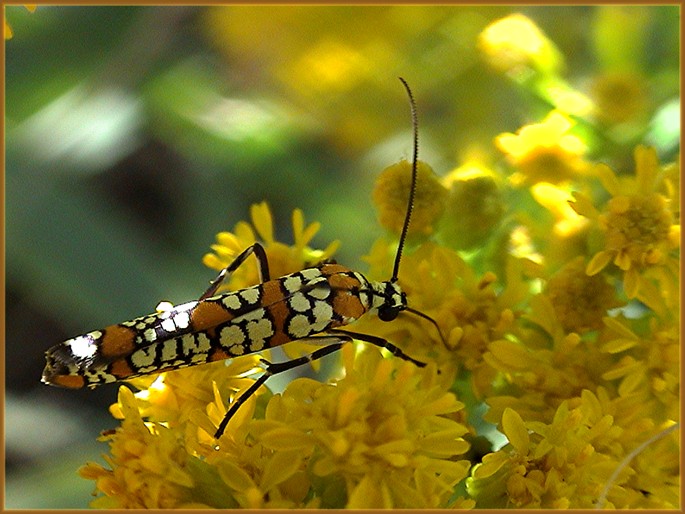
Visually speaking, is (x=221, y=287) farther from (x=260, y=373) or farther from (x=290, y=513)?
(x=290, y=513)

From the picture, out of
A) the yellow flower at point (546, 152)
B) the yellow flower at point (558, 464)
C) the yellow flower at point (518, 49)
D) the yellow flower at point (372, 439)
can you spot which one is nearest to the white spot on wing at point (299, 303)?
the yellow flower at point (372, 439)

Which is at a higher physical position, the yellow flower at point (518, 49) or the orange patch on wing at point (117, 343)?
the yellow flower at point (518, 49)

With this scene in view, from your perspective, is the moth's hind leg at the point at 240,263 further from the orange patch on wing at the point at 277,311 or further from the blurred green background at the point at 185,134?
the blurred green background at the point at 185,134

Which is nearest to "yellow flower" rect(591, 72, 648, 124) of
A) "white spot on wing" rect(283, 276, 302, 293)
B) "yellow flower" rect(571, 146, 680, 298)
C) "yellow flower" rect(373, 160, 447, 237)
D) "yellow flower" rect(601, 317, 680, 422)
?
"yellow flower" rect(571, 146, 680, 298)

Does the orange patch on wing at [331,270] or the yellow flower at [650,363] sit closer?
the yellow flower at [650,363]

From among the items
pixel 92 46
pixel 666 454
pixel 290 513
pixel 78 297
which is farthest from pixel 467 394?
pixel 92 46

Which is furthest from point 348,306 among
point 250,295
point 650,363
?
point 650,363

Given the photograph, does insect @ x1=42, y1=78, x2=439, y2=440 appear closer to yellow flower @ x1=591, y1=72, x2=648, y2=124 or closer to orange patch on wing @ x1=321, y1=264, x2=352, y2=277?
orange patch on wing @ x1=321, y1=264, x2=352, y2=277
